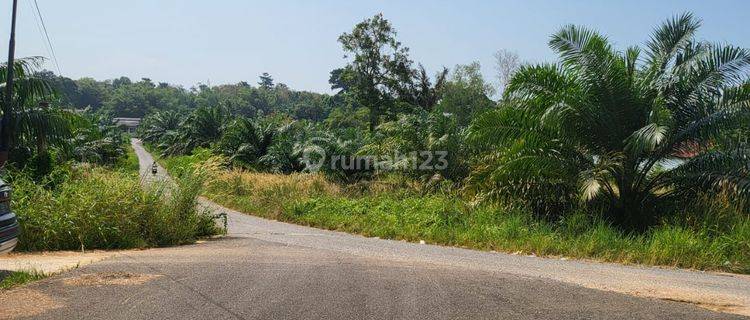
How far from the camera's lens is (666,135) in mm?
13906

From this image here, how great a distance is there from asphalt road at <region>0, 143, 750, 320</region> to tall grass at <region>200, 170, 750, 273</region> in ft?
5.92

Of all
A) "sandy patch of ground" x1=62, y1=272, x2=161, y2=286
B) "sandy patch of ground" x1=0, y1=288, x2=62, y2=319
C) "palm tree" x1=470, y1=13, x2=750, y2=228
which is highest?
"palm tree" x1=470, y1=13, x2=750, y2=228

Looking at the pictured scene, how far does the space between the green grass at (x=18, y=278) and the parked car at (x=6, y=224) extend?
0.96ft

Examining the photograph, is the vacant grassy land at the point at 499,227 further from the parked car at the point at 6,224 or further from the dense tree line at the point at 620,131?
the parked car at the point at 6,224

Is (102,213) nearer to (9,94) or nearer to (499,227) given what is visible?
(9,94)

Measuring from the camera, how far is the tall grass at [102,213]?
1097cm

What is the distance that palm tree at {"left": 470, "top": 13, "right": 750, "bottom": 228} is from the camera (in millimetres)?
14055

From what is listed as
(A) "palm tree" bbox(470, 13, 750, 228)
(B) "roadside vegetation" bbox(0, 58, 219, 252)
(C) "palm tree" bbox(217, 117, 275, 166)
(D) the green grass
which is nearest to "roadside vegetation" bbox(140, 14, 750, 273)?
(A) "palm tree" bbox(470, 13, 750, 228)

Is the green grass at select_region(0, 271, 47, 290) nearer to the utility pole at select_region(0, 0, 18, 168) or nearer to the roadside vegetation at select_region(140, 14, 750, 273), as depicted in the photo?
the roadside vegetation at select_region(140, 14, 750, 273)

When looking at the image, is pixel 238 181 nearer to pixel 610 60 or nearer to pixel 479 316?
pixel 610 60

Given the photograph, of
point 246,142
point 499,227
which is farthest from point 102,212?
point 246,142

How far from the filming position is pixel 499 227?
47.1ft

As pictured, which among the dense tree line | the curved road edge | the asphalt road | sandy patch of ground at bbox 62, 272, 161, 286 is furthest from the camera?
the dense tree line

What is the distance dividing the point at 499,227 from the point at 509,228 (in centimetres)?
31
